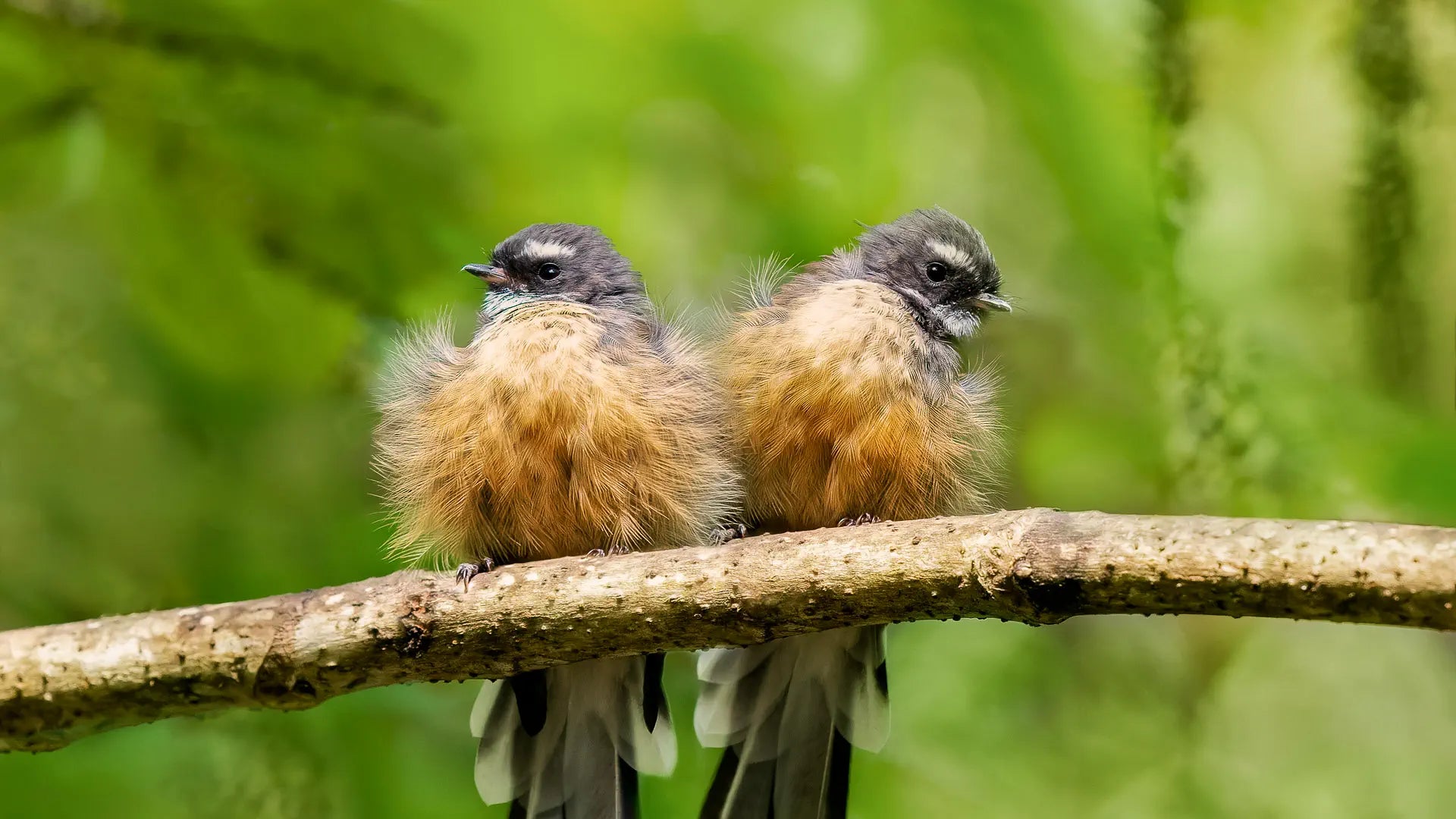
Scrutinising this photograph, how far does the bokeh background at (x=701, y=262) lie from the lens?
3.25m

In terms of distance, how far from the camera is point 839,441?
3.09m

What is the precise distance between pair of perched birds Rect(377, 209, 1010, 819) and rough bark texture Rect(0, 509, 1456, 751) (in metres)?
0.32

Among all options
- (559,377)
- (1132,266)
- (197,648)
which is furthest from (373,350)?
(1132,266)

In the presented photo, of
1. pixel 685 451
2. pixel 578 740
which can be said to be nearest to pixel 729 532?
pixel 685 451

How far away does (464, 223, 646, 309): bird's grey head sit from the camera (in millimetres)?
3387

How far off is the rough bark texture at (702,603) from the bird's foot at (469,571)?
27mm

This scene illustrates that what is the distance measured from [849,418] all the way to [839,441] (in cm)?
6

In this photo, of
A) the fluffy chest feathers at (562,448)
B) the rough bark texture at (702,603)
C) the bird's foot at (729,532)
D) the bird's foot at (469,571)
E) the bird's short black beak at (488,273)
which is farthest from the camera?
the bird's short black beak at (488,273)

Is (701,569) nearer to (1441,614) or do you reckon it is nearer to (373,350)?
(1441,614)

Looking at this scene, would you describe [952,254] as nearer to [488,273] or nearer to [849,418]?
[849,418]

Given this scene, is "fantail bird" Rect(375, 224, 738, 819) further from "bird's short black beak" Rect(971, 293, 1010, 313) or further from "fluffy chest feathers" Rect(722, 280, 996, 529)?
"bird's short black beak" Rect(971, 293, 1010, 313)

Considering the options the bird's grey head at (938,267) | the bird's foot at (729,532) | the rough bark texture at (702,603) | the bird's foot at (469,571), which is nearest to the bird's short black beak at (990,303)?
the bird's grey head at (938,267)

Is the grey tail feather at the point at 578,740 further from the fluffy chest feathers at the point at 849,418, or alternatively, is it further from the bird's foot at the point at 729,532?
the fluffy chest feathers at the point at 849,418

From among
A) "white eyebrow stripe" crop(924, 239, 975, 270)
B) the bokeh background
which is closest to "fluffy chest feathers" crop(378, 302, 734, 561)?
the bokeh background
